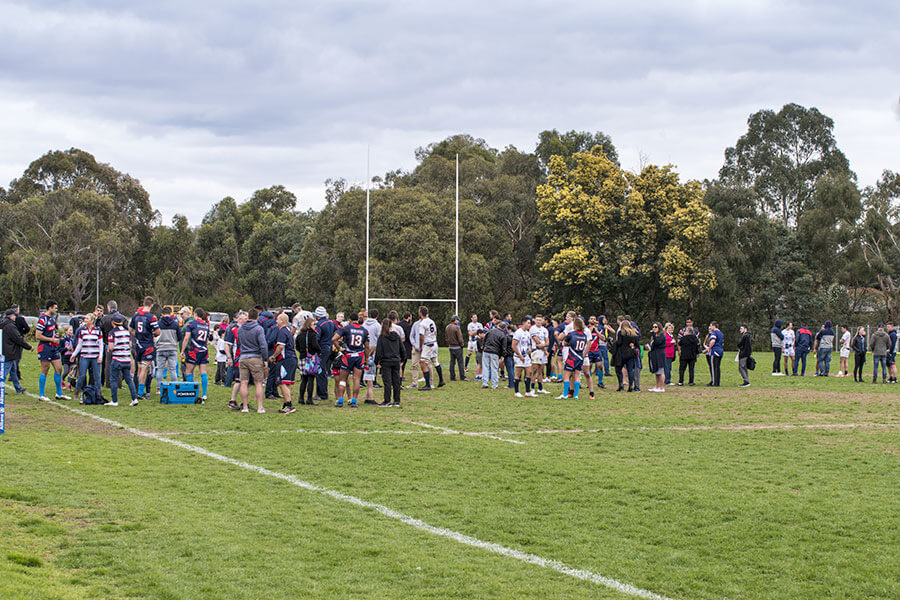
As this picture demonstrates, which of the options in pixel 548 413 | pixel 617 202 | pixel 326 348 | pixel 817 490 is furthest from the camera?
pixel 617 202

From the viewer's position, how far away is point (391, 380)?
16406mm

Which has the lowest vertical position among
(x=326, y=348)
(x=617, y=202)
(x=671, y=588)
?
(x=671, y=588)

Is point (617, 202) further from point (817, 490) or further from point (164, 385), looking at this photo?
point (817, 490)

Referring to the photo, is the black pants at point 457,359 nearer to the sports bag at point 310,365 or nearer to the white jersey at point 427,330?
the white jersey at point 427,330

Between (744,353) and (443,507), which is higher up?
(744,353)

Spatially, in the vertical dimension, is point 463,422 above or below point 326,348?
below

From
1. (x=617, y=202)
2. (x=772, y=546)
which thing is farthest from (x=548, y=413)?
(x=617, y=202)

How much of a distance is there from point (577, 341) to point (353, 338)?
4897 millimetres

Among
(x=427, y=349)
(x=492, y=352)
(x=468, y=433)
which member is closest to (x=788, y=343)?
(x=492, y=352)

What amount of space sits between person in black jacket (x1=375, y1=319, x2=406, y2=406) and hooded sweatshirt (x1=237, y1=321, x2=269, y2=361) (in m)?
2.39

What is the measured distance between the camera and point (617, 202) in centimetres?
4644

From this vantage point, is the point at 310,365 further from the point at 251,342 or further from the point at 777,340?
the point at 777,340

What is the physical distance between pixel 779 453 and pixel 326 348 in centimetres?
905

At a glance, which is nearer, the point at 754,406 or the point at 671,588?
the point at 671,588
